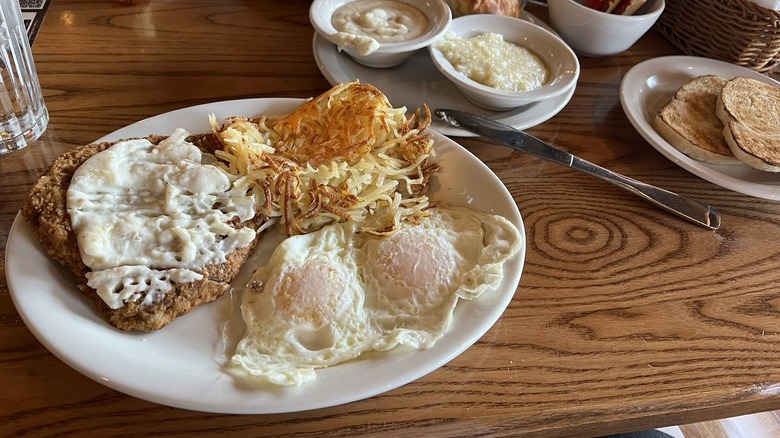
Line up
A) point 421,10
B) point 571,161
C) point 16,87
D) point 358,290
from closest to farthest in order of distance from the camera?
point 358,290 < point 16,87 < point 571,161 < point 421,10

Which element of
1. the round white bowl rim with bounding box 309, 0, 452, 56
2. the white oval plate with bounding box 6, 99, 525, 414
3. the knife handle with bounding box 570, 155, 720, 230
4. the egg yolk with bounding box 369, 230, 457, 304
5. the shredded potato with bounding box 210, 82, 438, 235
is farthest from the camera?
the round white bowl rim with bounding box 309, 0, 452, 56

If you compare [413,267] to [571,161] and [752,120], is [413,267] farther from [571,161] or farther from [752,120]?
[752,120]

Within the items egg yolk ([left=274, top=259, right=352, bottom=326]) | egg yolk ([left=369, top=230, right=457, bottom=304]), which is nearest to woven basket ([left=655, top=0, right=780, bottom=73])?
egg yolk ([left=369, top=230, right=457, bottom=304])

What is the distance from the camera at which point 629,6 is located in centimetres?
219

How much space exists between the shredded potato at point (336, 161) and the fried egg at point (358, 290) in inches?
2.4

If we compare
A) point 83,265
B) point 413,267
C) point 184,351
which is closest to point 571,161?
point 413,267

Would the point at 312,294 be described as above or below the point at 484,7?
below

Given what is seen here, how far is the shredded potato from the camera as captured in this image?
57.7 inches

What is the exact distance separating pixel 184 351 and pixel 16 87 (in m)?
1.01

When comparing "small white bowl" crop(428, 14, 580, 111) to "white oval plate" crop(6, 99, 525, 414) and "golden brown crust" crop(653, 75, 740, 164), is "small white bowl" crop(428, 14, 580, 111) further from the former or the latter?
"white oval plate" crop(6, 99, 525, 414)

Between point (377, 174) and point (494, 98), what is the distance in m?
0.49

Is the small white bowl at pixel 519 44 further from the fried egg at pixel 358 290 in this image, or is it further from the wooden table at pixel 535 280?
the fried egg at pixel 358 290

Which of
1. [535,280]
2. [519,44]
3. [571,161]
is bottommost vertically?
[535,280]

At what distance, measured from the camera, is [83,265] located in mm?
1220
